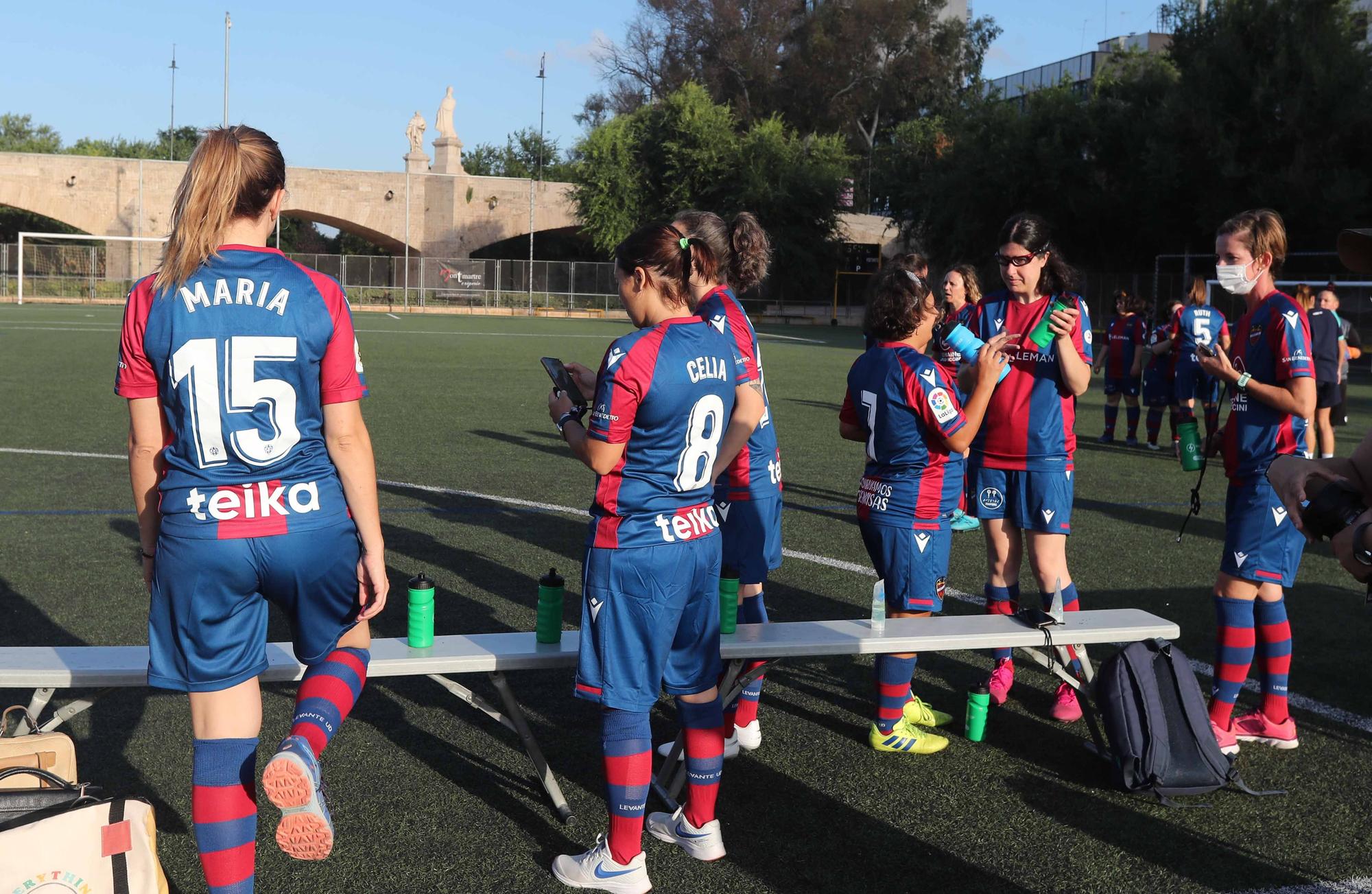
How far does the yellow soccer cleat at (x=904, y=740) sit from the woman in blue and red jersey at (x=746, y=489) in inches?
18.3

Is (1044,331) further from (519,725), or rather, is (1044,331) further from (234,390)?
(234,390)

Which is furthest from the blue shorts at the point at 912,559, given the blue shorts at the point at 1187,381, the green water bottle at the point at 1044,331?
the blue shorts at the point at 1187,381

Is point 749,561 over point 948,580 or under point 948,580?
over

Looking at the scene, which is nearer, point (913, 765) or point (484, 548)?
point (913, 765)

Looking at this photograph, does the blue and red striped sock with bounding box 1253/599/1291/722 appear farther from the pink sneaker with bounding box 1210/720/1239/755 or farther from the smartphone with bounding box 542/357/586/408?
the smartphone with bounding box 542/357/586/408

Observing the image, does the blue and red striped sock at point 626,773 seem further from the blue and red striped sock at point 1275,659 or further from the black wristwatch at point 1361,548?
the blue and red striped sock at point 1275,659

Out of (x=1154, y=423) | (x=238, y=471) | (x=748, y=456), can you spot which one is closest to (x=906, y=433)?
(x=748, y=456)

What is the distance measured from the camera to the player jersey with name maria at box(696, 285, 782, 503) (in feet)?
14.3

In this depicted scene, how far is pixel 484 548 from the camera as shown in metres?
7.61

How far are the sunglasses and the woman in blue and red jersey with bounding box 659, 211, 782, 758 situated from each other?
976 millimetres

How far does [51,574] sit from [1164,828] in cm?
585

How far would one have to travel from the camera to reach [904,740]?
4473 millimetres

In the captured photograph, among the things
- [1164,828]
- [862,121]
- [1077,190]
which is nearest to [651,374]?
[1164,828]

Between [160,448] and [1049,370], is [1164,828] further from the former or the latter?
[160,448]
